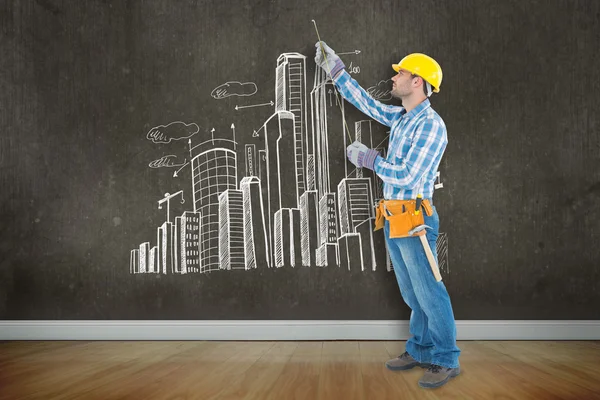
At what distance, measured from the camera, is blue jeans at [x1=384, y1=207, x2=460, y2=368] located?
2258 mm

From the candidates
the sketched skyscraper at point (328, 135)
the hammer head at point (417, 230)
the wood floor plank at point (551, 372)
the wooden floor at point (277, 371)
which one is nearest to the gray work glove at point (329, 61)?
the sketched skyscraper at point (328, 135)

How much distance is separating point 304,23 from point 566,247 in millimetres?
2096

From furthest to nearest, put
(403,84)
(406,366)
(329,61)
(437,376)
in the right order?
(329,61), (403,84), (406,366), (437,376)

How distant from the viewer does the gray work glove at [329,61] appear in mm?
2944

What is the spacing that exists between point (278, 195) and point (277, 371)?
1.14 m

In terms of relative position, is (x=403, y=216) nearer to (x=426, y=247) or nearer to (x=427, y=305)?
(x=426, y=247)

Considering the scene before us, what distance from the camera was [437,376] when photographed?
214 centimetres

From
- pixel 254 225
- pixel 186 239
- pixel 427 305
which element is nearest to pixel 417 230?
pixel 427 305

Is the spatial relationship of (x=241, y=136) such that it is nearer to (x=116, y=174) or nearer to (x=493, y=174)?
(x=116, y=174)

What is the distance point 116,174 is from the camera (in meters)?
3.19

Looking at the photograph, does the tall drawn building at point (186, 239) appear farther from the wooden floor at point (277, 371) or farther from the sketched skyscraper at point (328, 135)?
the sketched skyscraper at point (328, 135)

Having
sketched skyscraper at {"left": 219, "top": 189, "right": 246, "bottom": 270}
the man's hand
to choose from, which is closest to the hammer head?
the man's hand

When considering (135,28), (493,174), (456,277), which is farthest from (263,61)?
(456,277)

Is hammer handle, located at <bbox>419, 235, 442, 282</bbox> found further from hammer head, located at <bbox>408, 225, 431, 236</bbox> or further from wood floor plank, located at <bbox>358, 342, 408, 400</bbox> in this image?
wood floor plank, located at <bbox>358, 342, 408, 400</bbox>
